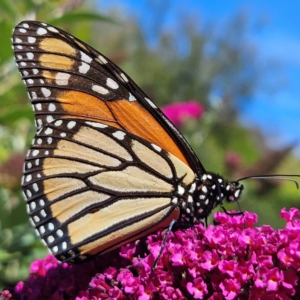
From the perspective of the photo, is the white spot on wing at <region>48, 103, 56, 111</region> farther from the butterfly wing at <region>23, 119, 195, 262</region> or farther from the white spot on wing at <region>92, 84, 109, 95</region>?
the white spot on wing at <region>92, 84, 109, 95</region>

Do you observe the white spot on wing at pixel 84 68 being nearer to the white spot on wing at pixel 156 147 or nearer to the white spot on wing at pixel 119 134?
the white spot on wing at pixel 119 134

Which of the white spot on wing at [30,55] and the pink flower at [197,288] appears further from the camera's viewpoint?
the white spot on wing at [30,55]

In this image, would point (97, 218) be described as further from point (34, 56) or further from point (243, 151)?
point (243, 151)

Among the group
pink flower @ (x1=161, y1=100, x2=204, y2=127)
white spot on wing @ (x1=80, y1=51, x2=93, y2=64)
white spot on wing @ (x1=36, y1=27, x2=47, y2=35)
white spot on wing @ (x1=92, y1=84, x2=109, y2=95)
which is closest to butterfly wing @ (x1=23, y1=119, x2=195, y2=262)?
white spot on wing @ (x1=92, y1=84, x2=109, y2=95)

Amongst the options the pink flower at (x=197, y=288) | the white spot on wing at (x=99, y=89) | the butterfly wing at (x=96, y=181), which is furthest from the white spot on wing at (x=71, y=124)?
the pink flower at (x=197, y=288)

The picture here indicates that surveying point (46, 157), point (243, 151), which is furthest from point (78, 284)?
point (243, 151)

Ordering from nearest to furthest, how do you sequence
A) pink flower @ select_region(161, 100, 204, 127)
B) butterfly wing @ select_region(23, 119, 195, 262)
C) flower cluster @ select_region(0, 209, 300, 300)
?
flower cluster @ select_region(0, 209, 300, 300) < butterfly wing @ select_region(23, 119, 195, 262) < pink flower @ select_region(161, 100, 204, 127)
